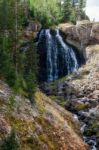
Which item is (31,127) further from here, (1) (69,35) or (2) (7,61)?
(1) (69,35)

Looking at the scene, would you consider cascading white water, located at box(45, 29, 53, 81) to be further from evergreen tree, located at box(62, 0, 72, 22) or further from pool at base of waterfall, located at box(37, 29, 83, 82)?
evergreen tree, located at box(62, 0, 72, 22)

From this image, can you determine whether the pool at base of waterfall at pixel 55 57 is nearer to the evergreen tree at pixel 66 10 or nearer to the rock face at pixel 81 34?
the rock face at pixel 81 34

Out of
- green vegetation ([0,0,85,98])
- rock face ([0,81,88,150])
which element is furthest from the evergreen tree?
rock face ([0,81,88,150])

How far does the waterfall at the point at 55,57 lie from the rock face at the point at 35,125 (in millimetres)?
38304

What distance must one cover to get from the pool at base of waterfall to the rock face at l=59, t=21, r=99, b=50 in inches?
87.7

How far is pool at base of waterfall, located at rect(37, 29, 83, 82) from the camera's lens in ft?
290

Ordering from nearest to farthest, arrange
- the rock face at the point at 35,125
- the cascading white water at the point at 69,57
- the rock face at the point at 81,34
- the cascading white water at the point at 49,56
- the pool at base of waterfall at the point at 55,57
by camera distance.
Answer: the rock face at the point at 35,125, the cascading white water at the point at 49,56, the pool at base of waterfall at the point at 55,57, the cascading white water at the point at 69,57, the rock face at the point at 81,34

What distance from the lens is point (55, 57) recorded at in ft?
297

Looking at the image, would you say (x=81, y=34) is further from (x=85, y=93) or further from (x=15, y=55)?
(x=15, y=55)

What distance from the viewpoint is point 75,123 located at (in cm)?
5403

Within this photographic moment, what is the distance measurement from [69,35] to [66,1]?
28866 mm

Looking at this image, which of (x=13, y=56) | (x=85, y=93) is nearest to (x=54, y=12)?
(x=85, y=93)

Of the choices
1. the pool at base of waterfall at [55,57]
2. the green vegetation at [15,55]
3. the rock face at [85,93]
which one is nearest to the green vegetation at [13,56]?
the green vegetation at [15,55]

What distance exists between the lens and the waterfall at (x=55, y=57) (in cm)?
8856
